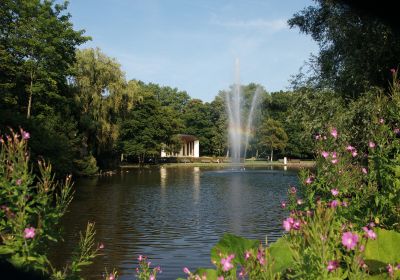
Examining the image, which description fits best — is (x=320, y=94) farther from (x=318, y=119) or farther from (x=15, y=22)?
(x=15, y=22)

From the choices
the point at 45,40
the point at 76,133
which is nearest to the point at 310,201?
the point at 45,40

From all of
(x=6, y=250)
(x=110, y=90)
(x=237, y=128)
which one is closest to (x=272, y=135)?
(x=237, y=128)

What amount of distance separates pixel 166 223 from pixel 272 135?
204ft

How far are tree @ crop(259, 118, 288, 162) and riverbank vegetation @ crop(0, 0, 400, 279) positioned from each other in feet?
109

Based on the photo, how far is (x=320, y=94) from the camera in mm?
16547

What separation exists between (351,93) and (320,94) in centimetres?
205

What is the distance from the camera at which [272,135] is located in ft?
252

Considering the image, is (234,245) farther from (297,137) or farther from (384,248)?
(297,137)

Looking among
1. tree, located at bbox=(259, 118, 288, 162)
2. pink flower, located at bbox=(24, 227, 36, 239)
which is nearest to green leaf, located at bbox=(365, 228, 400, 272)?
pink flower, located at bbox=(24, 227, 36, 239)

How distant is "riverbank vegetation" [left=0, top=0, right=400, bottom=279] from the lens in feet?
8.68

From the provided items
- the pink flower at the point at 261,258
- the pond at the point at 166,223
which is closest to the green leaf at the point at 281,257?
the pink flower at the point at 261,258

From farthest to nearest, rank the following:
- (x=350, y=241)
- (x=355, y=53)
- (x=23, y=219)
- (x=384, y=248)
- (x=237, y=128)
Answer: (x=237, y=128), (x=355, y=53), (x=384, y=248), (x=23, y=219), (x=350, y=241)

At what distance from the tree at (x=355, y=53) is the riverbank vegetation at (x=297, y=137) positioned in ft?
0.12

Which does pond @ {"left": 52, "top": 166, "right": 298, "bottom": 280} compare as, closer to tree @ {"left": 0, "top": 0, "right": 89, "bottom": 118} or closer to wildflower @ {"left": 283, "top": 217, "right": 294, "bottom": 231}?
wildflower @ {"left": 283, "top": 217, "right": 294, "bottom": 231}
